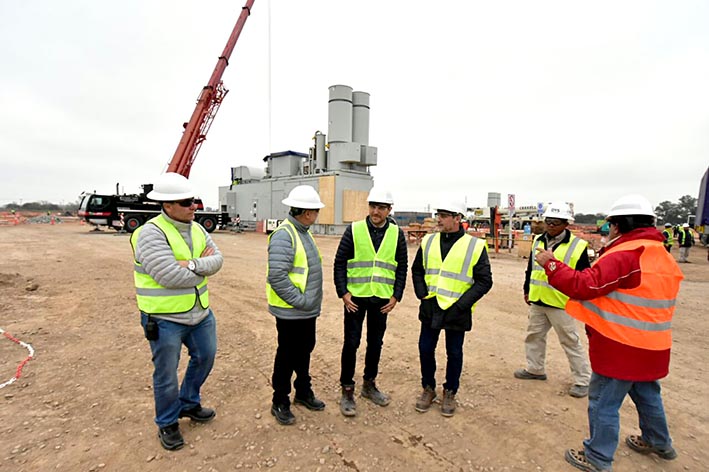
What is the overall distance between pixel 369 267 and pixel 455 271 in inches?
29.9

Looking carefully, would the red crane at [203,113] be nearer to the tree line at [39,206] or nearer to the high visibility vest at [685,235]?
the high visibility vest at [685,235]

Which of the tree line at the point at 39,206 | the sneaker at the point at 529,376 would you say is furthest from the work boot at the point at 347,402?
the tree line at the point at 39,206

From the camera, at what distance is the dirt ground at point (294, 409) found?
8.80ft

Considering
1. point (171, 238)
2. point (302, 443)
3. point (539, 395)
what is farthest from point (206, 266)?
point (539, 395)

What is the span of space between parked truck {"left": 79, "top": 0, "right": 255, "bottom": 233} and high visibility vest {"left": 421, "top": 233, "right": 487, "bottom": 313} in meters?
21.2

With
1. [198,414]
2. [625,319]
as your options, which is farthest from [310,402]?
[625,319]

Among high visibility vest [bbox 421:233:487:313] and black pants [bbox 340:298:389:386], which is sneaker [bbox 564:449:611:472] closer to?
high visibility vest [bbox 421:233:487:313]

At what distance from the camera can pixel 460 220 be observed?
134 inches

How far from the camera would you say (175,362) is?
2760 mm

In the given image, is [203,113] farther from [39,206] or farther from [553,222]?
[39,206]

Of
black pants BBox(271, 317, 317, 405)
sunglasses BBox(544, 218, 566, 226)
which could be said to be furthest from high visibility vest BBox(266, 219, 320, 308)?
sunglasses BBox(544, 218, 566, 226)

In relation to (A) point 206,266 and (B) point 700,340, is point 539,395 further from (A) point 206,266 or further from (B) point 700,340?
(B) point 700,340

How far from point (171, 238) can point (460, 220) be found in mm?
2407

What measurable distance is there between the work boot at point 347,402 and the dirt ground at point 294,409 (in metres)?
0.07
